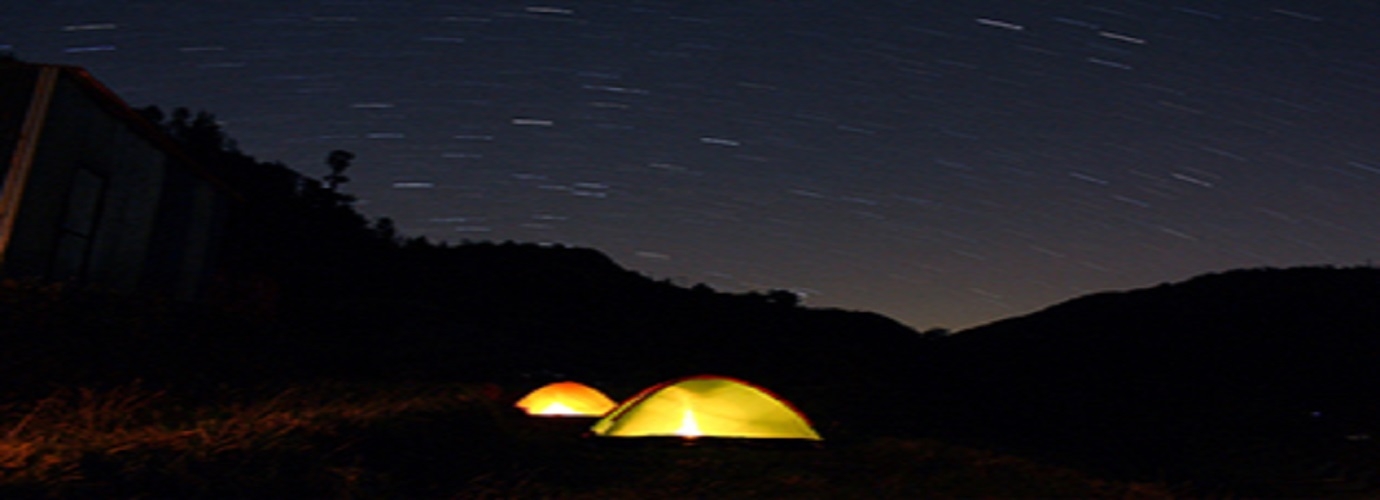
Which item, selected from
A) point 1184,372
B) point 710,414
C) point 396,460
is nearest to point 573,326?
point 710,414

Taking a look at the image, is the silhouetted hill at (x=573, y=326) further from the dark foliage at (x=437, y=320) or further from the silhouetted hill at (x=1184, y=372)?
the silhouetted hill at (x=1184, y=372)

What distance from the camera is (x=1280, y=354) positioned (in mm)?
64250

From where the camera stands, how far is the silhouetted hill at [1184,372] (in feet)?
98.3

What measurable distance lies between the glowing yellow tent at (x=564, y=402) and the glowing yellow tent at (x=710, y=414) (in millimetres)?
5684

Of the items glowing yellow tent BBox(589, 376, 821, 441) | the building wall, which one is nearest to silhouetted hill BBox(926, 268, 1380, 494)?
glowing yellow tent BBox(589, 376, 821, 441)

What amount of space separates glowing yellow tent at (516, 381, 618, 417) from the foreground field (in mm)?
5138

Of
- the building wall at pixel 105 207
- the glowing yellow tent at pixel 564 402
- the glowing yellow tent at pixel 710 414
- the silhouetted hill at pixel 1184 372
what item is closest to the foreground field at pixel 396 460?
the glowing yellow tent at pixel 710 414

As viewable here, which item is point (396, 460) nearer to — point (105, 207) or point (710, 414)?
point (710, 414)

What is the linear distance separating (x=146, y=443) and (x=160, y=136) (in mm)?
8116

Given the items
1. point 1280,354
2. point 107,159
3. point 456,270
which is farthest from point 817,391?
point 1280,354

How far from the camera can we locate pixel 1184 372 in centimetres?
6166

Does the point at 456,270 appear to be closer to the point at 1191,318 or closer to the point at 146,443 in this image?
the point at 146,443

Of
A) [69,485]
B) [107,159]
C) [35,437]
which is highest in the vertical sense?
[107,159]

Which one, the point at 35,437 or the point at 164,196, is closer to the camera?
the point at 35,437
